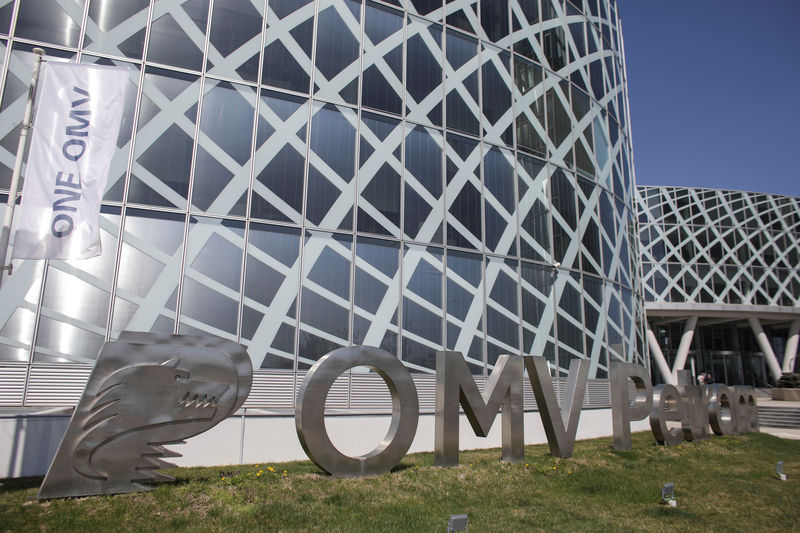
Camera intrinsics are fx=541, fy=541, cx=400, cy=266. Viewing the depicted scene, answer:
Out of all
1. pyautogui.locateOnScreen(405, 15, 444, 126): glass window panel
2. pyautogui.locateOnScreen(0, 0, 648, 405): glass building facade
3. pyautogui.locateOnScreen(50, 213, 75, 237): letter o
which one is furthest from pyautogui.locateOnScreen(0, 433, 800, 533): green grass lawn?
pyautogui.locateOnScreen(405, 15, 444, 126): glass window panel

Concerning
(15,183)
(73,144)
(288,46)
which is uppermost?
(288,46)

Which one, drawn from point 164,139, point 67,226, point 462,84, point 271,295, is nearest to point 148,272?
point 271,295

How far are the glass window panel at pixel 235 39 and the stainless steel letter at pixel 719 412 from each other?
18.5 m

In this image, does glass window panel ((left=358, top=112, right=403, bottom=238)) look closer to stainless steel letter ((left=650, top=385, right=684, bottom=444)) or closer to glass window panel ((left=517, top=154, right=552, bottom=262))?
glass window panel ((left=517, top=154, right=552, bottom=262))

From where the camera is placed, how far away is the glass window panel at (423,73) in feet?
63.6

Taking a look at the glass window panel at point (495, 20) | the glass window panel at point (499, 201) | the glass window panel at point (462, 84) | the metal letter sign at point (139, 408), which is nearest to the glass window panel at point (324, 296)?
the glass window panel at point (499, 201)

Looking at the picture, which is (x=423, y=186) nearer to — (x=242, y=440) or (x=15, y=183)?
(x=242, y=440)

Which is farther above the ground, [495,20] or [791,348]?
[495,20]

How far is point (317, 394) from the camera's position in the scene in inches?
378

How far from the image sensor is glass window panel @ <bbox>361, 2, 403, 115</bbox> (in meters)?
18.6

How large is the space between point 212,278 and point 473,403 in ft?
26.5

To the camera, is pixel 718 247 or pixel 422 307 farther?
pixel 718 247

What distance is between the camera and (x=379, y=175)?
18016mm

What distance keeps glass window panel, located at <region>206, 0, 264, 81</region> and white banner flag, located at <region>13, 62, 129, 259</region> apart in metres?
6.54
